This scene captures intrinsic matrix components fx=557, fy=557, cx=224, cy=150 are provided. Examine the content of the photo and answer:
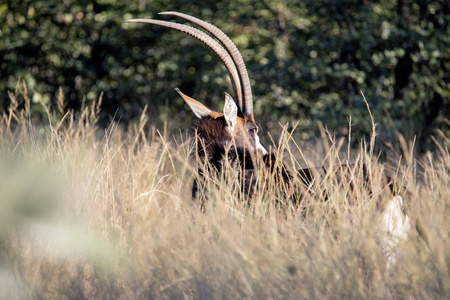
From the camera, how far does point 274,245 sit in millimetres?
2549

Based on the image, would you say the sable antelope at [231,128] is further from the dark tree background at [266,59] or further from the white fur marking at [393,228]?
the dark tree background at [266,59]

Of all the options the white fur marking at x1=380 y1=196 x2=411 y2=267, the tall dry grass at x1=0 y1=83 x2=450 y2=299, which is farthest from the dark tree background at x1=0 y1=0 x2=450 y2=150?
the tall dry grass at x1=0 y1=83 x2=450 y2=299

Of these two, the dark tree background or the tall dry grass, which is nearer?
the tall dry grass

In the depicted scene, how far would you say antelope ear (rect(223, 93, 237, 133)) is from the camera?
3828 millimetres

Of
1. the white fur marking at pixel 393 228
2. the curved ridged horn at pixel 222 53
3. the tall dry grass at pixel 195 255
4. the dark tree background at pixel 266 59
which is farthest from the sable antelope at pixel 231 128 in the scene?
the dark tree background at pixel 266 59

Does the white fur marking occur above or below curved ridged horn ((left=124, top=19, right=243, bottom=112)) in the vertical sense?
below

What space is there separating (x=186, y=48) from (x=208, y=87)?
71 cm

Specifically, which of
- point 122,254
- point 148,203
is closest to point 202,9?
point 148,203

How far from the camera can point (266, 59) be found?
7473 mm

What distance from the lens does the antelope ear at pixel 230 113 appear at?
3.83m

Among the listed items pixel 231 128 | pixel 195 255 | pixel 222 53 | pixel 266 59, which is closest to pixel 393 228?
pixel 195 255

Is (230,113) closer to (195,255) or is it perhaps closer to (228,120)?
(228,120)

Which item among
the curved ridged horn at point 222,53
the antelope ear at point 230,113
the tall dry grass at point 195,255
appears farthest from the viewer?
the curved ridged horn at point 222,53

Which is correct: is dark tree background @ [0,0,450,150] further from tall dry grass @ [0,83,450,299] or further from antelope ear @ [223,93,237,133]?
tall dry grass @ [0,83,450,299]
